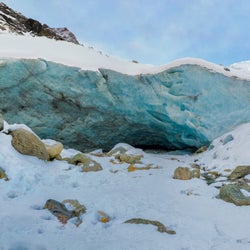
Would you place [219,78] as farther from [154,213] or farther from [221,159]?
[154,213]

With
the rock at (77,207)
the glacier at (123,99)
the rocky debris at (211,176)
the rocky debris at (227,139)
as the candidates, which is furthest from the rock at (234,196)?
the glacier at (123,99)

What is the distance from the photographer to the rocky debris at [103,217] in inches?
153

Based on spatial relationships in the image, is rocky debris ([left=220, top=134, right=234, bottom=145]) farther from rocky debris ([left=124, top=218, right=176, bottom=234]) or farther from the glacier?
rocky debris ([left=124, top=218, right=176, bottom=234])

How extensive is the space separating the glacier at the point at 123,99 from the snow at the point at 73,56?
1.17 ft

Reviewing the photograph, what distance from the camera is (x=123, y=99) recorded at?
12.1 m

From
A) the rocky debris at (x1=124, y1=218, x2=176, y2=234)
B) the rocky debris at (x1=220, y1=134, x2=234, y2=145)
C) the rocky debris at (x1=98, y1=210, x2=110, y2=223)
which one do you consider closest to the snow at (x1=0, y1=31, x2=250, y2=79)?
the rocky debris at (x1=220, y1=134, x2=234, y2=145)

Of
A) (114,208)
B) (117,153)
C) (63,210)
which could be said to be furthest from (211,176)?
(63,210)

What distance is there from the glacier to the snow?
36cm

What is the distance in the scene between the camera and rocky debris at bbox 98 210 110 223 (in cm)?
389

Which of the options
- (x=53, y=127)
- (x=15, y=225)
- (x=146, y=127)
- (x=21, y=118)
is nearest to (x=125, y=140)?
(x=146, y=127)

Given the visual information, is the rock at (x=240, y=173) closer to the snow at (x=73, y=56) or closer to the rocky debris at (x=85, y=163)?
the rocky debris at (x=85, y=163)

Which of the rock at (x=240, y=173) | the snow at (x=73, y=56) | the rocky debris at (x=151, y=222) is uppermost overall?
the snow at (x=73, y=56)

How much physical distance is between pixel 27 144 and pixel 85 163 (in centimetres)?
142

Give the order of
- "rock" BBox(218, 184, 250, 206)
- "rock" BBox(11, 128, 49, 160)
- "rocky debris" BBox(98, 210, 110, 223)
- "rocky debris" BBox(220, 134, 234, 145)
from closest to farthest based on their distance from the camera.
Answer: "rocky debris" BBox(98, 210, 110, 223) → "rock" BBox(218, 184, 250, 206) → "rock" BBox(11, 128, 49, 160) → "rocky debris" BBox(220, 134, 234, 145)
